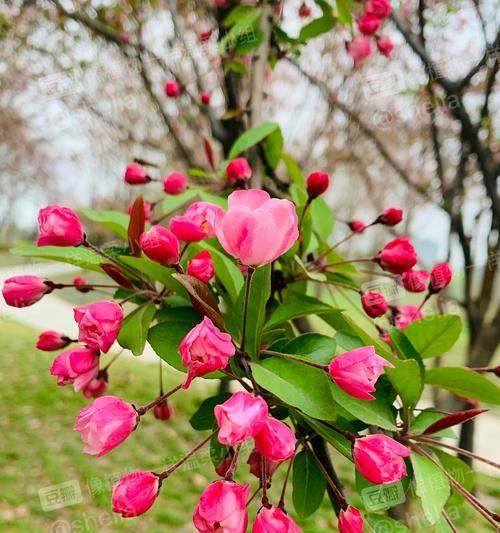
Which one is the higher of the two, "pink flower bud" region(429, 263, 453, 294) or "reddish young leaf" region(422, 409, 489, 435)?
"pink flower bud" region(429, 263, 453, 294)

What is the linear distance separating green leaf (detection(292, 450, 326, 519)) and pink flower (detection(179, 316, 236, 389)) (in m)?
0.29

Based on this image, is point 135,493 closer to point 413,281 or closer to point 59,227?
point 59,227

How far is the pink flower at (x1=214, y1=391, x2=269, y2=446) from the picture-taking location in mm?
457

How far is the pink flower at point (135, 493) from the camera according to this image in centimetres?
52

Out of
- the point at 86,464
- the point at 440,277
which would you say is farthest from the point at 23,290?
the point at 86,464

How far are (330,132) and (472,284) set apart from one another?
322cm

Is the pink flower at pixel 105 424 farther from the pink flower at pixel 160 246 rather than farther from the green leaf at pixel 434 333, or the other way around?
the green leaf at pixel 434 333

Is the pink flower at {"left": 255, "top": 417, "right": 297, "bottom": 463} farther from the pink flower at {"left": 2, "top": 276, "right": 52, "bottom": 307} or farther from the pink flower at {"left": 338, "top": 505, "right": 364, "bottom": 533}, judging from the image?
the pink flower at {"left": 2, "top": 276, "right": 52, "bottom": 307}

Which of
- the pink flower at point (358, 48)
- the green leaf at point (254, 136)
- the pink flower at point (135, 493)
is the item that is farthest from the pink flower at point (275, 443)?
the pink flower at point (358, 48)

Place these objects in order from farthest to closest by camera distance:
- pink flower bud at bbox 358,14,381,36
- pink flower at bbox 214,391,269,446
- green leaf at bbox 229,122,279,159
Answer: pink flower bud at bbox 358,14,381,36 → green leaf at bbox 229,122,279,159 → pink flower at bbox 214,391,269,446

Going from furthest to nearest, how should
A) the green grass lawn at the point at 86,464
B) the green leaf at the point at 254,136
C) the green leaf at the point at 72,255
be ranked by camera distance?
the green grass lawn at the point at 86,464 → the green leaf at the point at 254,136 → the green leaf at the point at 72,255

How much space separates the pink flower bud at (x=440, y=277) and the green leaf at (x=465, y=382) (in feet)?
0.46

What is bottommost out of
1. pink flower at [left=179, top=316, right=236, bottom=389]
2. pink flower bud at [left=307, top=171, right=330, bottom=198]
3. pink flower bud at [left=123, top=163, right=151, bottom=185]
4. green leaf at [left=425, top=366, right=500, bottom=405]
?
green leaf at [left=425, top=366, right=500, bottom=405]

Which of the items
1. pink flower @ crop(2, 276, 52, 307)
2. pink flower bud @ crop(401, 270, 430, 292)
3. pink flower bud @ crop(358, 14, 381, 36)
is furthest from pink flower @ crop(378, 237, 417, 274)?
pink flower bud @ crop(358, 14, 381, 36)
